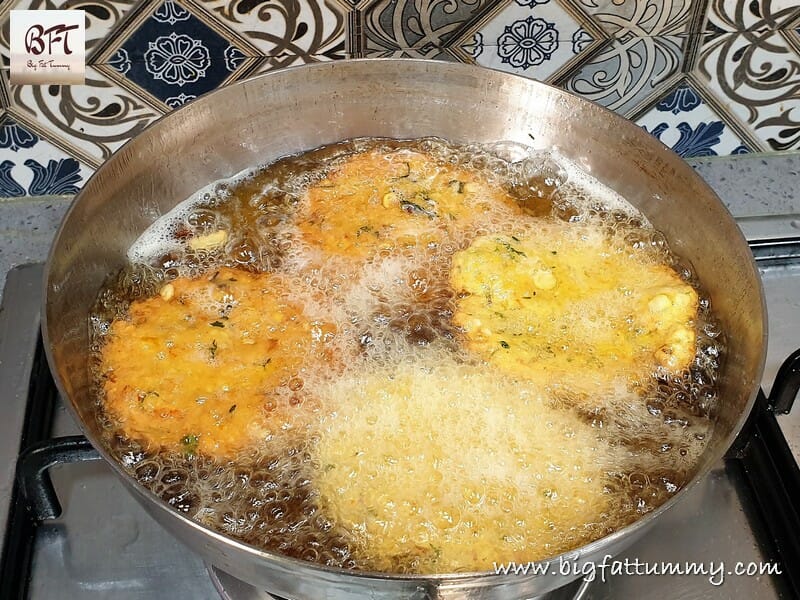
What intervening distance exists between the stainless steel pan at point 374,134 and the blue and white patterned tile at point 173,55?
0.21 m

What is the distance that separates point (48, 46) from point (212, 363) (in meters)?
0.68

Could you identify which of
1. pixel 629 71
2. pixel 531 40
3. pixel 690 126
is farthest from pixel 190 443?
pixel 690 126

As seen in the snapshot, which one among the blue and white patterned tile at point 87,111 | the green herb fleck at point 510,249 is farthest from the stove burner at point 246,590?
the blue and white patterned tile at point 87,111

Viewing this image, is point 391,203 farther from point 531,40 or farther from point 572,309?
point 531,40

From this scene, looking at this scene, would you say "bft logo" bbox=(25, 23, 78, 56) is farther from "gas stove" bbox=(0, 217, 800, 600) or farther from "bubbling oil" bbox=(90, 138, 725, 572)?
"gas stove" bbox=(0, 217, 800, 600)

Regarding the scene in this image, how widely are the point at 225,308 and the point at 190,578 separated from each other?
1.19 feet

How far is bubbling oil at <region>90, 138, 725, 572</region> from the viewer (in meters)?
0.83

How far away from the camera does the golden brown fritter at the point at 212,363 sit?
0.89 m

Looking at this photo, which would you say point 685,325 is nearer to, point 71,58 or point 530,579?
point 530,579

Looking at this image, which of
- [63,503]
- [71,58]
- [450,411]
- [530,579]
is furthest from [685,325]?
[71,58]

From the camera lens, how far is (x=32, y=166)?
140 cm

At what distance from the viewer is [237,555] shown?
2.21ft

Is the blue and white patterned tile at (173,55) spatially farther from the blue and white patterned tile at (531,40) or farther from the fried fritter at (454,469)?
the fried fritter at (454,469)

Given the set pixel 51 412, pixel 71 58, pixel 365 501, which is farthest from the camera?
pixel 71 58
